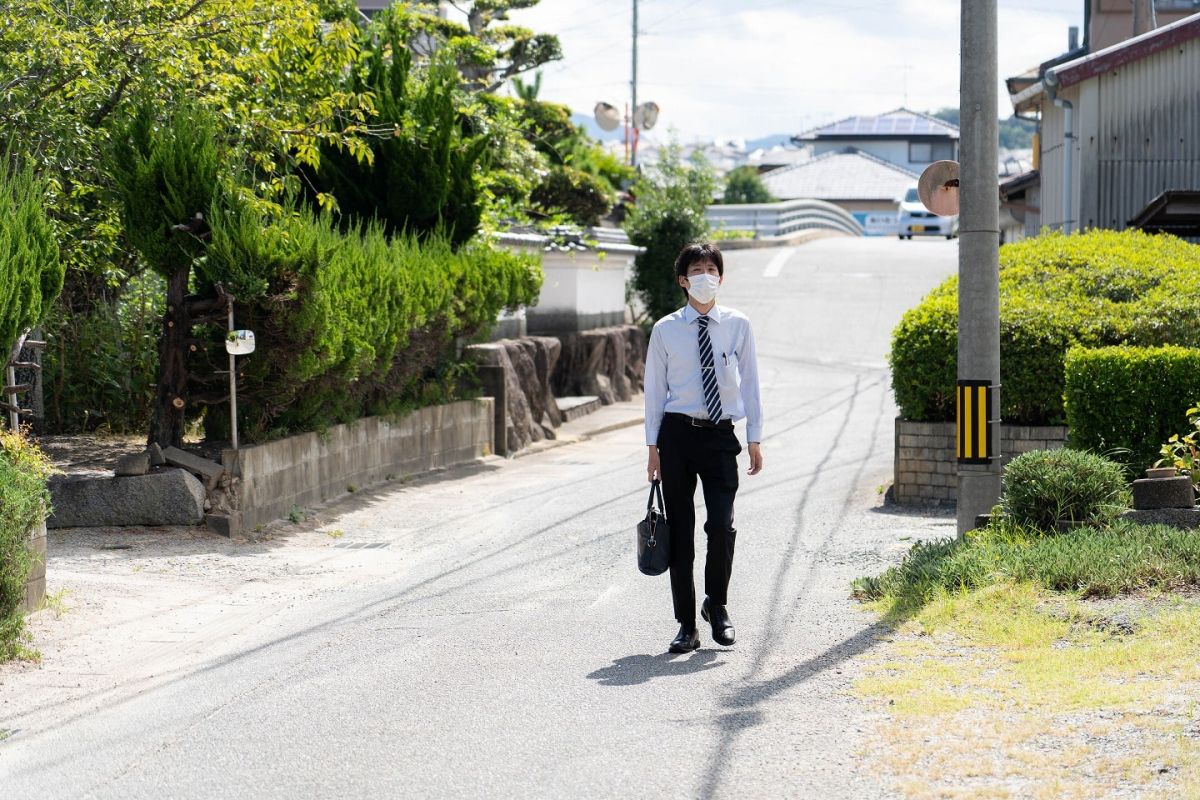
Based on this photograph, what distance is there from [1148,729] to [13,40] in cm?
945

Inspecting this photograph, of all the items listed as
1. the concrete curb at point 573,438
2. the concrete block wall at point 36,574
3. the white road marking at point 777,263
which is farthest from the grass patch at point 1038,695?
the white road marking at point 777,263

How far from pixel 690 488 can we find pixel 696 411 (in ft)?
1.29

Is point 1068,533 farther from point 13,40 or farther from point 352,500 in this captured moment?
point 13,40

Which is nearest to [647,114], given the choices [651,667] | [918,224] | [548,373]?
[918,224]

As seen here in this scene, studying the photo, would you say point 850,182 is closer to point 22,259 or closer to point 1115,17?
point 1115,17

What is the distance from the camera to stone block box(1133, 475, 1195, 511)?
8.92 metres

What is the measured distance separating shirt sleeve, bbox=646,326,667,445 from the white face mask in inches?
9.8

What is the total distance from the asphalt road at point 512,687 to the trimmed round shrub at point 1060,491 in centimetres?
124

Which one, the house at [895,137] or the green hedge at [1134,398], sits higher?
the house at [895,137]

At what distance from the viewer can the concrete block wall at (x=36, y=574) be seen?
315 inches

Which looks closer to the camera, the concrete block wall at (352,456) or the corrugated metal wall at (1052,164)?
the concrete block wall at (352,456)

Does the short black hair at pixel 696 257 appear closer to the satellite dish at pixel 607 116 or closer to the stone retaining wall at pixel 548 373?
the stone retaining wall at pixel 548 373

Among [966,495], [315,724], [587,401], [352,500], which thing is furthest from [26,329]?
[587,401]

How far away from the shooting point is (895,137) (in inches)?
3467
